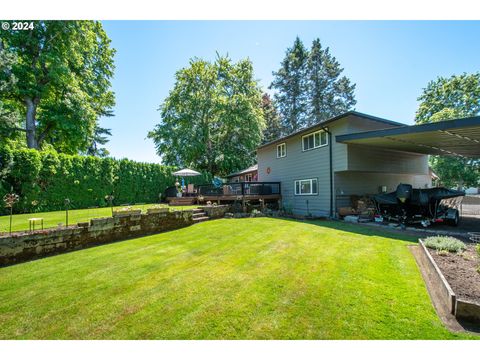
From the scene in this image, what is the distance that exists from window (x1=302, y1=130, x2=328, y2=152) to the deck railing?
10.4ft

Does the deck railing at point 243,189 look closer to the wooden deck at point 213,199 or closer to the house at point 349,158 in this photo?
the wooden deck at point 213,199

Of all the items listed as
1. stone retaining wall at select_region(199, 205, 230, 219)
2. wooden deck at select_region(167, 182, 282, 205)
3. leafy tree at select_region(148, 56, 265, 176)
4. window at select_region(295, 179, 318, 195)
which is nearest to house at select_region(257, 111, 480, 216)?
window at select_region(295, 179, 318, 195)

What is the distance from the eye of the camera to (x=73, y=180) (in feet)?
39.1

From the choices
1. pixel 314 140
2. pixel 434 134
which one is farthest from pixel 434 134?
pixel 314 140

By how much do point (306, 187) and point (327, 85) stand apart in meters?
23.4

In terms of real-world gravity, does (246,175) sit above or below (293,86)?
below

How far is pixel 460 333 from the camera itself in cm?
244

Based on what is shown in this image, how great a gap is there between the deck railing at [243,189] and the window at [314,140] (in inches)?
125

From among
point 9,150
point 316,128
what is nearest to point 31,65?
point 9,150

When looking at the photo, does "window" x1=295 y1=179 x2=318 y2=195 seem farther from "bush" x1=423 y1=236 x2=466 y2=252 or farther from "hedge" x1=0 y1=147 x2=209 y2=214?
"hedge" x1=0 y1=147 x2=209 y2=214

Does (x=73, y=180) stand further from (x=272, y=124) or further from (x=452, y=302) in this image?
(x=272, y=124)

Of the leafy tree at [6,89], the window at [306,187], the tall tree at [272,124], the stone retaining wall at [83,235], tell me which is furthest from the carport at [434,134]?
the tall tree at [272,124]
